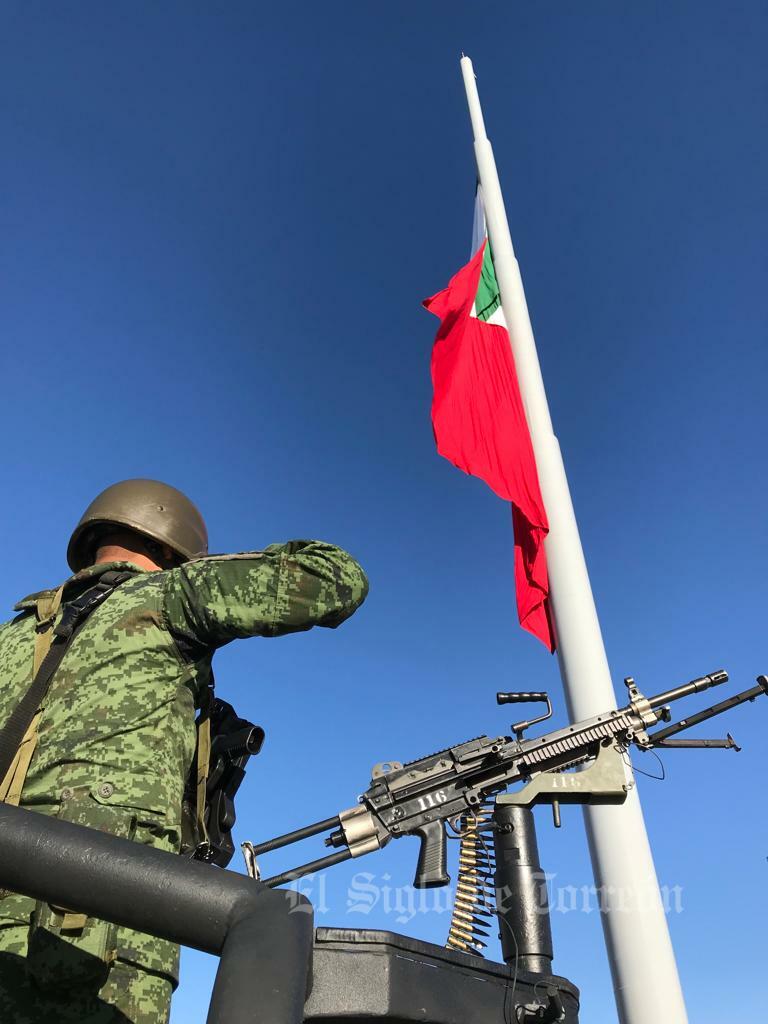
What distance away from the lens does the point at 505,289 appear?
9.29 meters

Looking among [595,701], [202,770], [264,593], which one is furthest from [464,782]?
[595,701]

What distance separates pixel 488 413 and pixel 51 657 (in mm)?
6517

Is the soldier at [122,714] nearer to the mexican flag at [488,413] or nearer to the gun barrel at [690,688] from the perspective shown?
the gun barrel at [690,688]

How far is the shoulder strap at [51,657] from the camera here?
7.88 ft

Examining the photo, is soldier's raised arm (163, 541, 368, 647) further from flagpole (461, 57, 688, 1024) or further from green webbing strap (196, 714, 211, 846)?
flagpole (461, 57, 688, 1024)

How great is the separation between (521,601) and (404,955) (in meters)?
6.21

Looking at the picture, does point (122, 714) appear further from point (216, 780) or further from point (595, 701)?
point (595, 701)

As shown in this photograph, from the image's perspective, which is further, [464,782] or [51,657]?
[464,782]

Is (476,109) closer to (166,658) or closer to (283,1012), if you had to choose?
(166,658)

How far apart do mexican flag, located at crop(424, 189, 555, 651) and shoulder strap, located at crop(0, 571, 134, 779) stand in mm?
5151

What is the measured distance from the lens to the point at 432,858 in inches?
147

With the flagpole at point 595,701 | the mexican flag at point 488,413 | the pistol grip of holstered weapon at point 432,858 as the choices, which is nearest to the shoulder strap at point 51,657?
the pistol grip of holstered weapon at point 432,858

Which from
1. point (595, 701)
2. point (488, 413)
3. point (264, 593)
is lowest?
point (264, 593)

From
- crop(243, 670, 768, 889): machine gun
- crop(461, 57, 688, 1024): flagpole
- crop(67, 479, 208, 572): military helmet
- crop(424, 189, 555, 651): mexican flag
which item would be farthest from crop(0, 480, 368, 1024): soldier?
crop(424, 189, 555, 651): mexican flag
